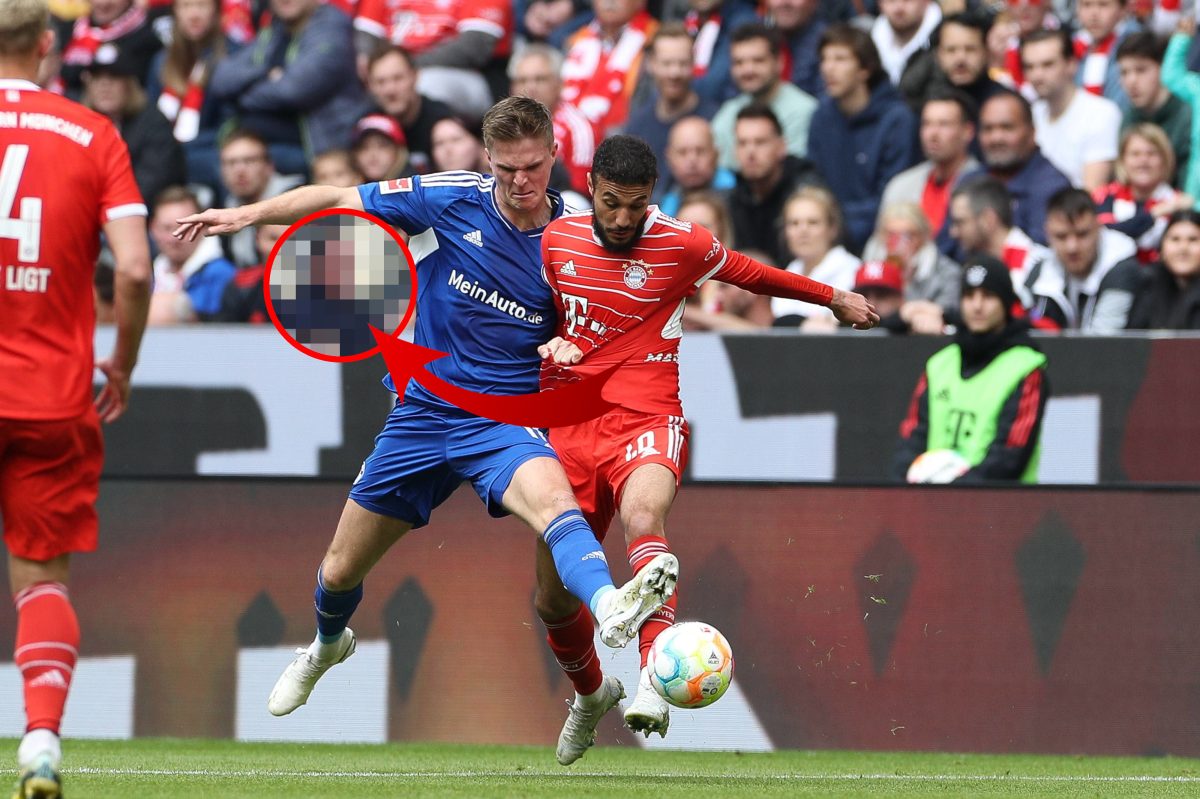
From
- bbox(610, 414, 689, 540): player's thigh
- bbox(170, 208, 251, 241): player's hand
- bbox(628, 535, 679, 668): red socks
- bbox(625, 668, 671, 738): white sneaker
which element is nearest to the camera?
bbox(625, 668, 671, 738): white sneaker

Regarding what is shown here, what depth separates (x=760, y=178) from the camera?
12.2 m

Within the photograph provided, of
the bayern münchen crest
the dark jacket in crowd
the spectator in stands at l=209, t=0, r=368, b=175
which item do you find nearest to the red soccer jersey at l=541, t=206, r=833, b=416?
the bayern münchen crest

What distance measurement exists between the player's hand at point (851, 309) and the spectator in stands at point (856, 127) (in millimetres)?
5073

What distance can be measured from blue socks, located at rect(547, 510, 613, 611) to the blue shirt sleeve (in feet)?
4.72

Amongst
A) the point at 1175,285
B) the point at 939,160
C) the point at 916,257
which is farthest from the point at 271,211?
the point at 939,160

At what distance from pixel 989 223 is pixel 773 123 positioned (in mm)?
1751

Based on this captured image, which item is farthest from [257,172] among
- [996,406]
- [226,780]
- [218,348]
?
[226,780]

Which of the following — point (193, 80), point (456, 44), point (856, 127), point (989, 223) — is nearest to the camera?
point (989, 223)

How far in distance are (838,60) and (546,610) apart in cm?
594

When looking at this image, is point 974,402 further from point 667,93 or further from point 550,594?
point 667,93

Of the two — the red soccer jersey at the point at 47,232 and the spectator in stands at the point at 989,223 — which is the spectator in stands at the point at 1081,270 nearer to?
the spectator in stands at the point at 989,223

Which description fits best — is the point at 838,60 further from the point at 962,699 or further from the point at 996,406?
the point at 962,699

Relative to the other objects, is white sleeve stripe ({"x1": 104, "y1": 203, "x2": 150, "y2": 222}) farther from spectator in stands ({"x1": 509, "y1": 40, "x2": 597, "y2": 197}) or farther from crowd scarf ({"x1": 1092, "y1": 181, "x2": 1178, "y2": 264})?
spectator in stands ({"x1": 509, "y1": 40, "x2": 597, "y2": 197})

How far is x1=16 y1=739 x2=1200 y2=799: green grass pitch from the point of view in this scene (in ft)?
22.2
